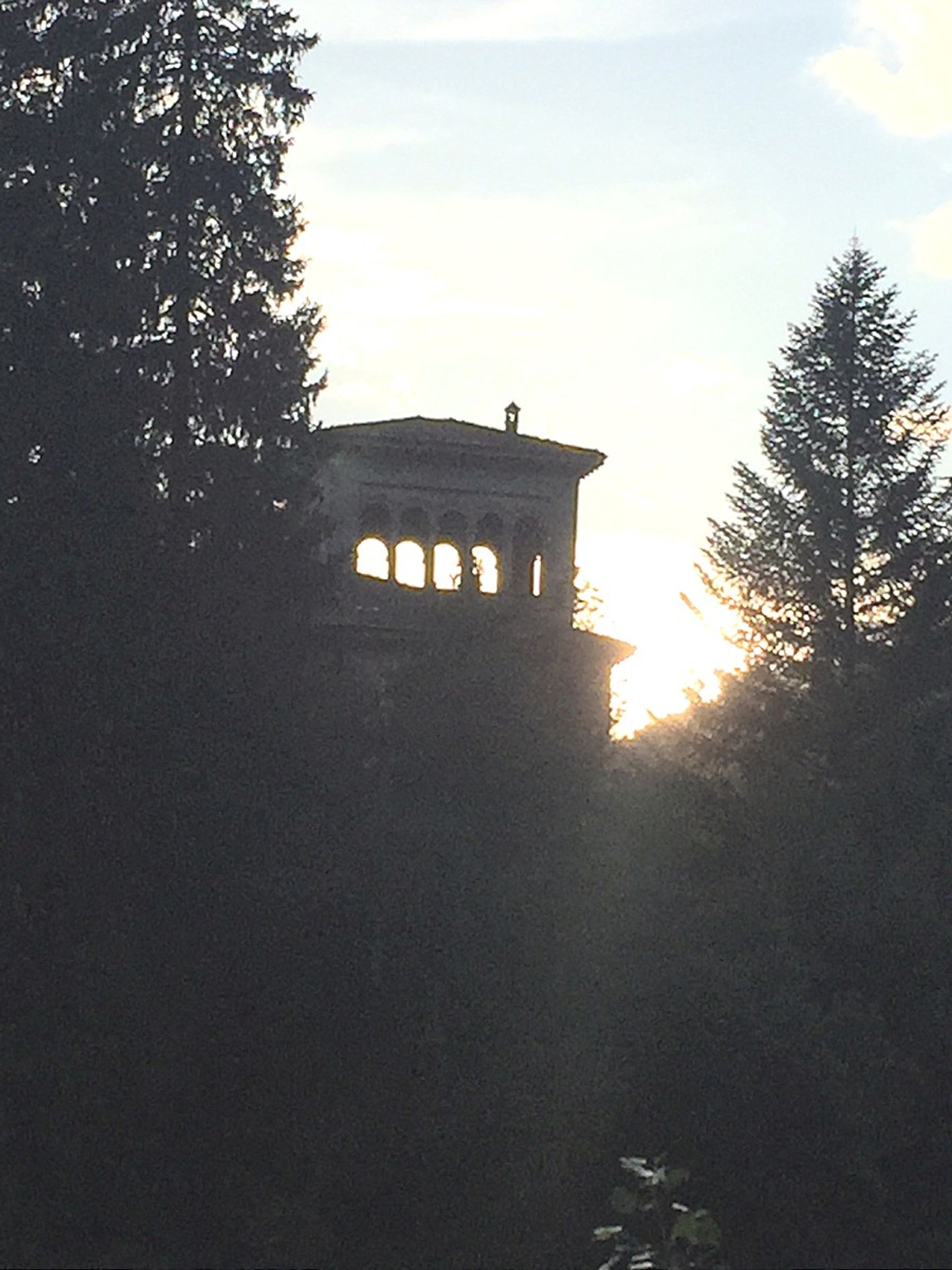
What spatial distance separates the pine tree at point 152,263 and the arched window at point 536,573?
59.1 ft

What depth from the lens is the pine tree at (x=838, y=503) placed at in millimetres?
36500

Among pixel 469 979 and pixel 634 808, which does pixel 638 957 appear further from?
pixel 634 808

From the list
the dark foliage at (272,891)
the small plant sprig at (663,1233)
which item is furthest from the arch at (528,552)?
the small plant sprig at (663,1233)

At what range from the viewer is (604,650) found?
41406mm

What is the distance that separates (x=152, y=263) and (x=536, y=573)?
20.6 metres

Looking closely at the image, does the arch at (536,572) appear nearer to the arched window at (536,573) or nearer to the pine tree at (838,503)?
the arched window at (536,573)

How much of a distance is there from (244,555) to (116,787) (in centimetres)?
389

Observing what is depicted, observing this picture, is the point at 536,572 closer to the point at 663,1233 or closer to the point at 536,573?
the point at 536,573

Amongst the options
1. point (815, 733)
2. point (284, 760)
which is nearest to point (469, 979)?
point (284, 760)

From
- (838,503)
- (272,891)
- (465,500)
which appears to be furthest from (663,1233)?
(465,500)

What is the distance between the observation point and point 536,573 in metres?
46.9

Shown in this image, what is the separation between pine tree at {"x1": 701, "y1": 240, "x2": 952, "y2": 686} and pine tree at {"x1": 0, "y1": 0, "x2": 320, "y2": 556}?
12.2 metres

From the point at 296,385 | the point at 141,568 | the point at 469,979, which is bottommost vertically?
the point at 469,979

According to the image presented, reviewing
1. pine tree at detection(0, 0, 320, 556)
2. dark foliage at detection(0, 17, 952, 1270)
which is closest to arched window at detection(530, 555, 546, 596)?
dark foliage at detection(0, 17, 952, 1270)
